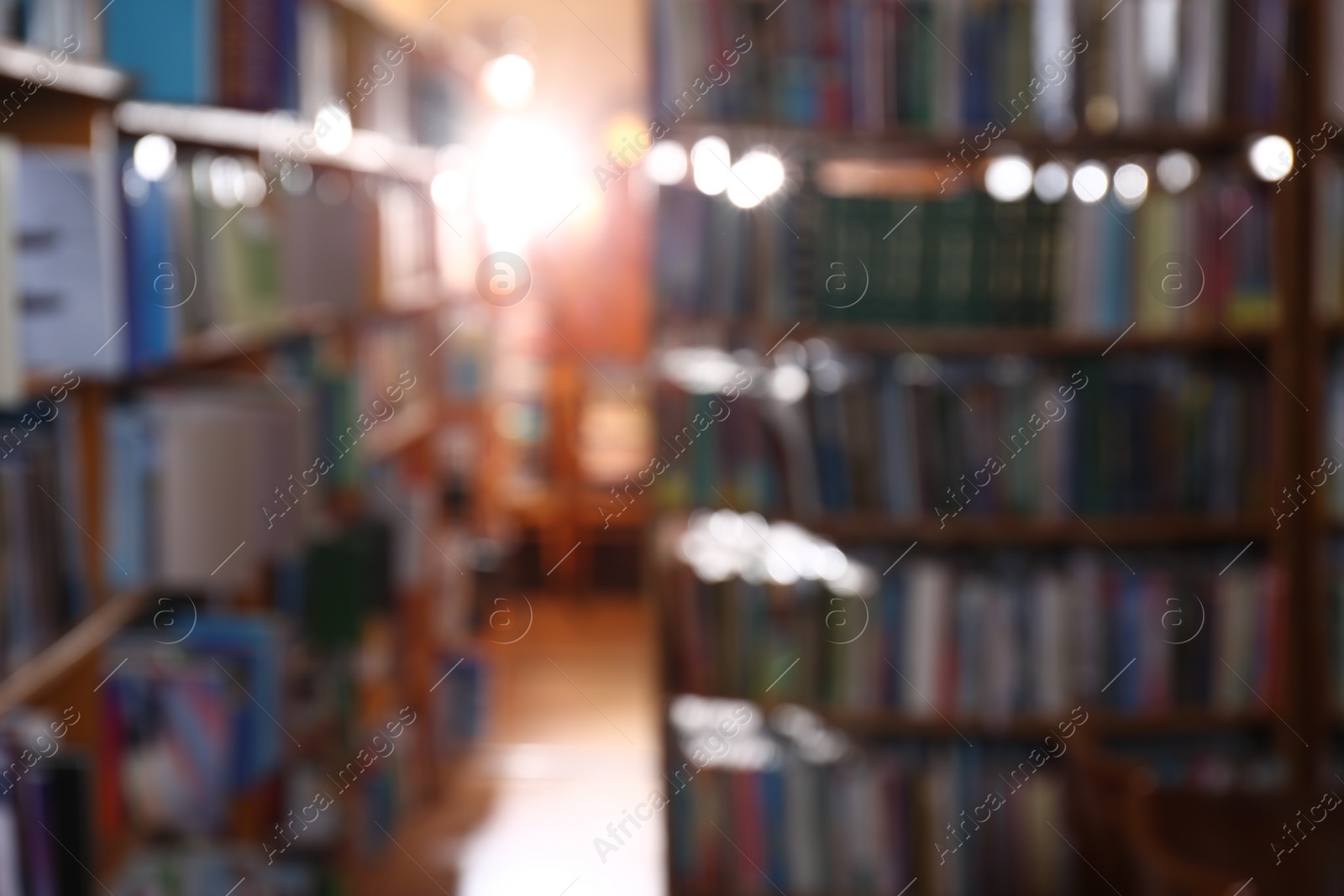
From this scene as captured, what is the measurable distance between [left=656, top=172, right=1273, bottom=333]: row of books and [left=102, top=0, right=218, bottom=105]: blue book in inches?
36.1

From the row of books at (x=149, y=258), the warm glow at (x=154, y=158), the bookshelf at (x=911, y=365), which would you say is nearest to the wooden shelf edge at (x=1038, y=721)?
the bookshelf at (x=911, y=365)

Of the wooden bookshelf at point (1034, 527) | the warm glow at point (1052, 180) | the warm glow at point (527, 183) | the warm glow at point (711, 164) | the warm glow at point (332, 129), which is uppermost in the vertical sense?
the warm glow at point (527, 183)

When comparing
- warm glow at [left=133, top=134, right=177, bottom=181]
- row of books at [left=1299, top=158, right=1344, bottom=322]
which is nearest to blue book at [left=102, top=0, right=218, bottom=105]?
warm glow at [left=133, top=134, right=177, bottom=181]

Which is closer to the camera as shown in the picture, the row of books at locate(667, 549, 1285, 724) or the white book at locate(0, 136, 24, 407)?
the white book at locate(0, 136, 24, 407)

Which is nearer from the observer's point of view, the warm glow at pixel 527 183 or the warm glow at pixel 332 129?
the warm glow at pixel 332 129

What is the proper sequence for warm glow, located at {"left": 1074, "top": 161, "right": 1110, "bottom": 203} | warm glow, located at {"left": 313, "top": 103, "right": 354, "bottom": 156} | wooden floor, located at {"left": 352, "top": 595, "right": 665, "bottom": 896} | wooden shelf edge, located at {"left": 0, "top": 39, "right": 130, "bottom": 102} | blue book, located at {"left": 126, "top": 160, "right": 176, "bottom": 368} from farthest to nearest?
wooden floor, located at {"left": 352, "top": 595, "right": 665, "bottom": 896}
warm glow, located at {"left": 313, "top": 103, "right": 354, "bottom": 156}
warm glow, located at {"left": 1074, "top": 161, "right": 1110, "bottom": 203}
blue book, located at {"left": 126, "top": 160, "right": 176, "bottom": 368}
wooden shelf edge, located at {"left": 0, "top": 39, "right": 130, "bottom": 102}

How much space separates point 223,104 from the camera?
2254 millimetres

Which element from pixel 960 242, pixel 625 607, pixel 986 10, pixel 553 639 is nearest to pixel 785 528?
pixel 960 242

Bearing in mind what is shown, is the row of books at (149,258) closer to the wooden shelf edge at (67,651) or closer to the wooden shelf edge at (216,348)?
the wooden shelf edge at (216,348)

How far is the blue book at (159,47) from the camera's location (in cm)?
214

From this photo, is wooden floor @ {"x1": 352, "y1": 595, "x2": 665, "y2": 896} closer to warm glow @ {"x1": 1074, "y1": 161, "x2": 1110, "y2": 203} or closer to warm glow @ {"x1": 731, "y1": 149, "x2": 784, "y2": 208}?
warm glow @ {"x1": 731, "y1": 149, "x2": 784, "y2": 208}

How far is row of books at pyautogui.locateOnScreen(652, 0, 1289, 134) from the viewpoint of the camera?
2.66 m

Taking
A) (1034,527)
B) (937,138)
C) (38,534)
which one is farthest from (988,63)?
(38,534)

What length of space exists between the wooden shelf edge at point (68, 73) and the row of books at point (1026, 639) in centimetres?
139
